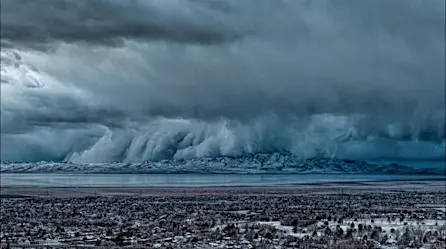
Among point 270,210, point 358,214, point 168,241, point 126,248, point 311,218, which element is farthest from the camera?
point 270,210

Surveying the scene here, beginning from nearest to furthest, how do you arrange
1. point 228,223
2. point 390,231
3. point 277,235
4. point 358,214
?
1. point 277,235
2. point 390,231
3. point 228,223
4. point 358,214

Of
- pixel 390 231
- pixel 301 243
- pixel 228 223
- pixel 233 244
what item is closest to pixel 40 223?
pixel 228 223

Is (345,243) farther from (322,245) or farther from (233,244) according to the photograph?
(233,244)

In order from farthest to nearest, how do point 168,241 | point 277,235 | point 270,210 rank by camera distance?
1. point 270,210
2. point 277,235
3. point 168,241

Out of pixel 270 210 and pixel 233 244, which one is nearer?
pixel 233 244

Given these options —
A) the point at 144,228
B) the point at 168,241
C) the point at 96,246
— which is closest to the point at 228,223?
the point at 144,228

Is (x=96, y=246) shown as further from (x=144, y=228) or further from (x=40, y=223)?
(x=40, y=223)

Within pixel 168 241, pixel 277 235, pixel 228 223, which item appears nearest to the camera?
pixel 168 241

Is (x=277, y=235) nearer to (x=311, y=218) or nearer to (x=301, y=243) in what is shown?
(x=301, y=243)

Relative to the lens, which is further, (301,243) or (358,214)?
(358,214)
